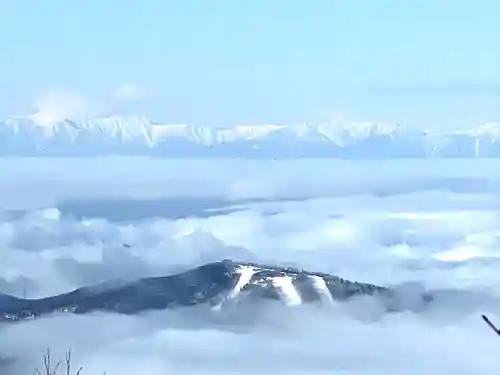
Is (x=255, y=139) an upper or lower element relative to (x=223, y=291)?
upper

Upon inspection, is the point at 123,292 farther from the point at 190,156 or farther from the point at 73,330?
the point at 190,156

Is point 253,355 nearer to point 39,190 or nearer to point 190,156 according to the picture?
point 190,156

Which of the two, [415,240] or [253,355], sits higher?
[415,240]

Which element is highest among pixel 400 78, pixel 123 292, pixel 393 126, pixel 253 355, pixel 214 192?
pixel 400 78

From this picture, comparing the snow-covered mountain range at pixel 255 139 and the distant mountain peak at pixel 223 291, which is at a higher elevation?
the snow-covered mountain range at pixel 255 139

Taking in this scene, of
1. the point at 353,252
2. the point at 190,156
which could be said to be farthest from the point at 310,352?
the point at 190,156

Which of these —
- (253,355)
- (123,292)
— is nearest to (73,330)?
(123,292)

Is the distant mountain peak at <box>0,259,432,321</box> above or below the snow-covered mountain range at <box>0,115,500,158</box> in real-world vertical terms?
below
